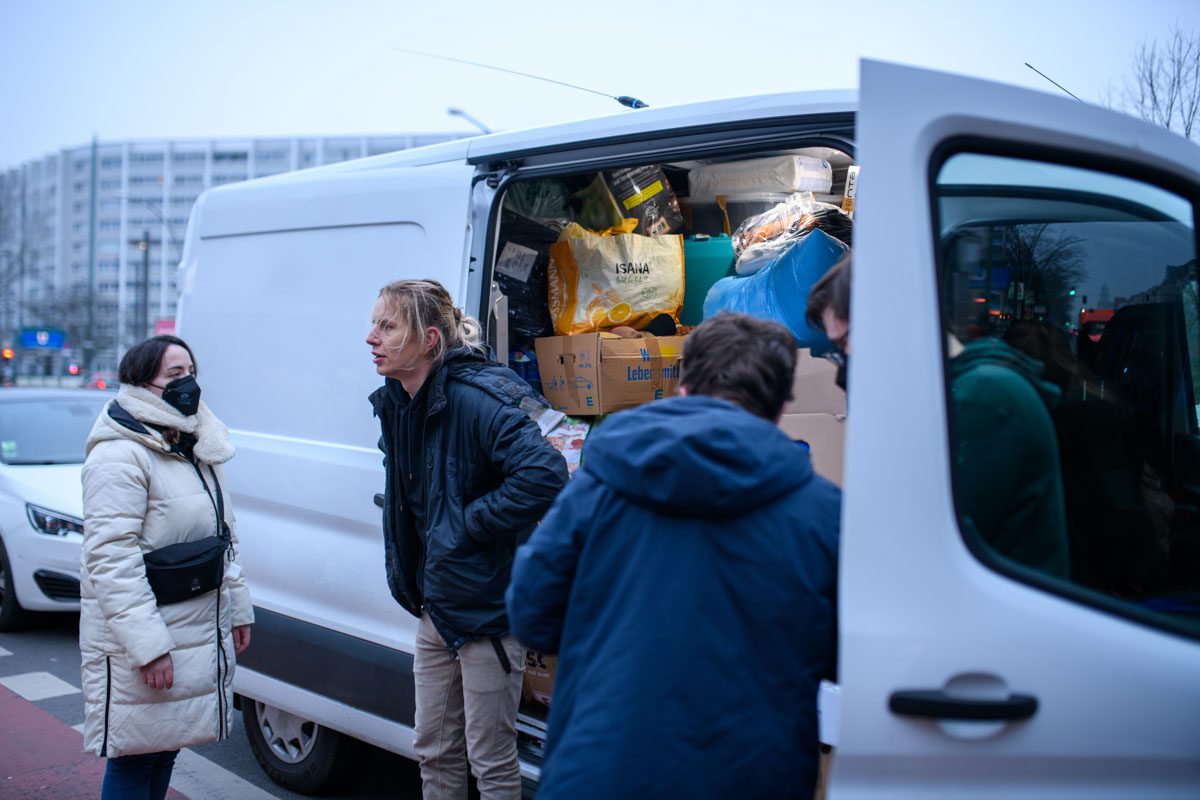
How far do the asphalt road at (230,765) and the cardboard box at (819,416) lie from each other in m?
2.21

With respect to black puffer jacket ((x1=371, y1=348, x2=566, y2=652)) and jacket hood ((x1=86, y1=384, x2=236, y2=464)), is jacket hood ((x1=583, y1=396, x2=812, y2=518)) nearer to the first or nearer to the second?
black puffer jacket ((x1=371, y1=348, x2=566, y2=652))

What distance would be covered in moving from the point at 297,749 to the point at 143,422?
1624 millimetres

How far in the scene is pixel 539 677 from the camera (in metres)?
3.50

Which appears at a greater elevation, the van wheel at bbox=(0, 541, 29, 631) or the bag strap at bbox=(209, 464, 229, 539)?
the bag strap at bbox=(209, 464, 229, 539)

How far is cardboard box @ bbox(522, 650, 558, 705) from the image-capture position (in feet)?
11.4

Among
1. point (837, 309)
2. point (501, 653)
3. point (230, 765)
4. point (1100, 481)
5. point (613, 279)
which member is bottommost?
point (230, 765)

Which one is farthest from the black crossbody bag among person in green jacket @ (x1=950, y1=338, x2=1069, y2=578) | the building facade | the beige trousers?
the building facade

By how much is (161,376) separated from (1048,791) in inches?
103

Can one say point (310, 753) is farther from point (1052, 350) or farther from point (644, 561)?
point (1052, 350)

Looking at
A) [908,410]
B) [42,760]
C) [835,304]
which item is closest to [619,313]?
[835,304]

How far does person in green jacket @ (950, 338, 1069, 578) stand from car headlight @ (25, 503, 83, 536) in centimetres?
617

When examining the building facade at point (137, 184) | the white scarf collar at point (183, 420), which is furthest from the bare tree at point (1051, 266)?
the building facade at point (137, 184)

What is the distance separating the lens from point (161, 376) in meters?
3.00

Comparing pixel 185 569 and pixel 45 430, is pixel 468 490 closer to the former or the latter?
pixel 185 569
